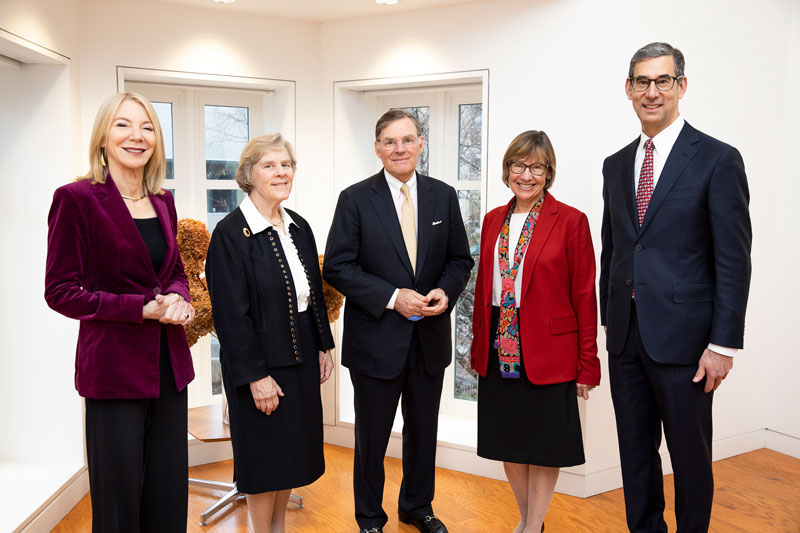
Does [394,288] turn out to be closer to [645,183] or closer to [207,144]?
[645,183]

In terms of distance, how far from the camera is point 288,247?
264 cm

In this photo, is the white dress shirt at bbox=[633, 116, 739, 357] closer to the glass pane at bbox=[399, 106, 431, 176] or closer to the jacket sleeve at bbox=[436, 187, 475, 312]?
the jacket sleeve at bbox=[436, 187, 475, 312]

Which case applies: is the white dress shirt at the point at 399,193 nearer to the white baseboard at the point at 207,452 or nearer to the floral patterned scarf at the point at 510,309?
the floral patterned scarf at the point at 510,309

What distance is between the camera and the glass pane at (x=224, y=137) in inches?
172

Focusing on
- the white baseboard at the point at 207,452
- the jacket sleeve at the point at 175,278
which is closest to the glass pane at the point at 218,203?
the white baseboard at the point at 207,452

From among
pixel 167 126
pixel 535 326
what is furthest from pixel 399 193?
pixel 167 126

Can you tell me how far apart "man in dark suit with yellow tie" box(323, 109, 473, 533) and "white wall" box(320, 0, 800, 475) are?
90cm

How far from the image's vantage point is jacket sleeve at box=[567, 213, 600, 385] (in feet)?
8.77

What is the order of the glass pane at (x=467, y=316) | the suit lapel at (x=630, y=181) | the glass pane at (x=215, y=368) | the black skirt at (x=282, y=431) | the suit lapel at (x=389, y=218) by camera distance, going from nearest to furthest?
the suit lapel at (x=630, y=181), the black skirt at (x=282, y=431), the suit lapel at (x=389, y=218), the glass pane at (x=467, y=316), the glass pane at (x=215, y=368)

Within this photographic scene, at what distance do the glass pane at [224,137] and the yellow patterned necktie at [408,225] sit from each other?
6.04 ft

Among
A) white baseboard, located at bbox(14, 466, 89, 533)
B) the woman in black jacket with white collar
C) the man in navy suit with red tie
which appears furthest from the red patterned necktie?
white baseboard, located at bbox(14, 466, 89, 533)

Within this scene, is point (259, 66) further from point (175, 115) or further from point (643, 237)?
point (643, 237)

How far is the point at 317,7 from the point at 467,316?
2101mm

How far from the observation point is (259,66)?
13.5ft
